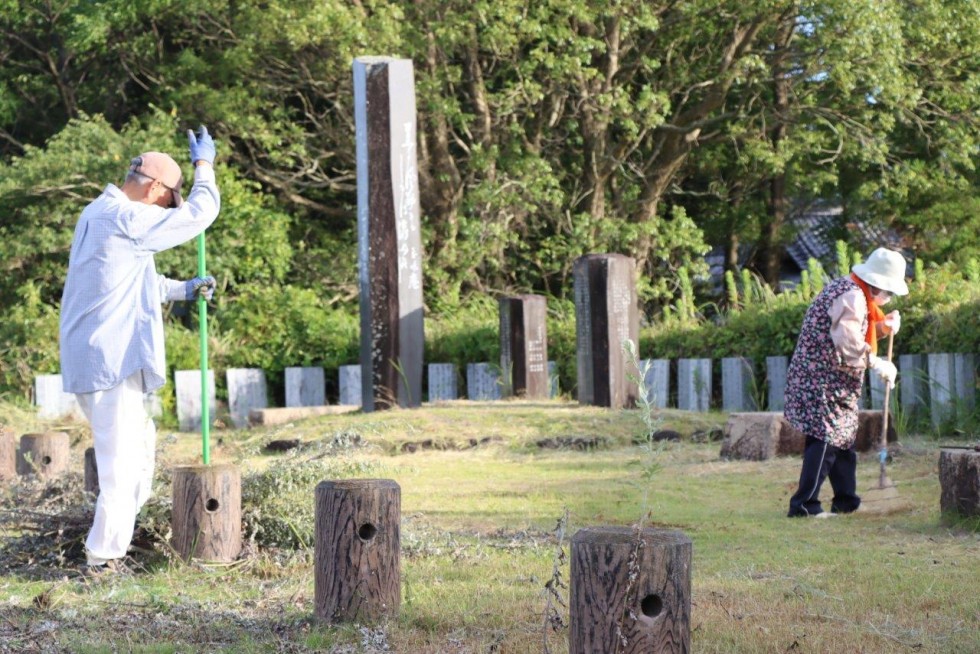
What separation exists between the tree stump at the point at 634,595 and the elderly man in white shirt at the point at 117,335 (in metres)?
2.59

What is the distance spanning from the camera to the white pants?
5.32 metres

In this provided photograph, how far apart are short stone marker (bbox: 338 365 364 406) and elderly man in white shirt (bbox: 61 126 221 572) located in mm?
8833

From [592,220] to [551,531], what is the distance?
11.2m

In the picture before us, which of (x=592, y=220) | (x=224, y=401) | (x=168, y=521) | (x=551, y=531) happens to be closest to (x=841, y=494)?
(x=551, y=531)

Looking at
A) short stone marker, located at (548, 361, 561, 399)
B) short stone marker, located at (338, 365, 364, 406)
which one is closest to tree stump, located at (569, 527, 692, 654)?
short stone marker, located at (548, 361, 561, 399)

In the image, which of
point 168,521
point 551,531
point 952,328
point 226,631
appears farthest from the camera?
point 952,328

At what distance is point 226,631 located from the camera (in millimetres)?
4438

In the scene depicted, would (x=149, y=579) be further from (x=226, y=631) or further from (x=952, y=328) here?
(x=952, y=328)

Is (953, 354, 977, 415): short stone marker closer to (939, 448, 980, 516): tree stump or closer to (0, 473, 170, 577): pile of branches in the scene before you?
(939, 448, 980, 516): tree stump

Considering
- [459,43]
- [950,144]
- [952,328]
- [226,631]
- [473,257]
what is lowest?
[226,631]

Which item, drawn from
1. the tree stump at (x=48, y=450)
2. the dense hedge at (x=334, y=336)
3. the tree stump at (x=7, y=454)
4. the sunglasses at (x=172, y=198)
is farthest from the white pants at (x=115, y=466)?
the dense hedge at (x=334, y=336)

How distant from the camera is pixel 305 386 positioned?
14.7 m

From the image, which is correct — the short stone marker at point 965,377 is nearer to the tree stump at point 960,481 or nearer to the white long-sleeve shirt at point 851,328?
the white long-sleeve shirt at point 851,328

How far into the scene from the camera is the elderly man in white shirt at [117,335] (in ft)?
17.5
